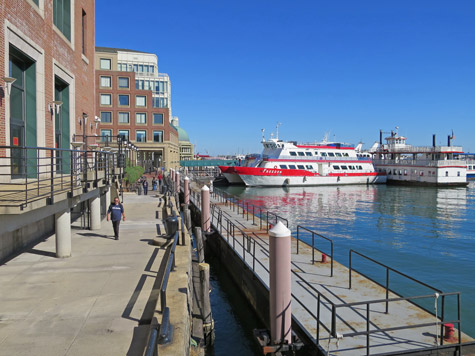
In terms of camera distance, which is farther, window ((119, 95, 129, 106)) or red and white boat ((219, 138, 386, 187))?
window ((119, 95, 129, 106))

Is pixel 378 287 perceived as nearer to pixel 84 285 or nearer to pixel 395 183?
pixel 84 285

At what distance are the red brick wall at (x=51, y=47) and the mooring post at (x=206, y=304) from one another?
6633 millimetres

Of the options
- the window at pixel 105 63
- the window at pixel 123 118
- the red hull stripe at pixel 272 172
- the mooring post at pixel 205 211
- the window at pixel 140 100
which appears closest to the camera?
the mooring post at pixel 205 211

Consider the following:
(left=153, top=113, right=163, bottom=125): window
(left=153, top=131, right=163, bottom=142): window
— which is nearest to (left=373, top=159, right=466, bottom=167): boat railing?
(left=153, top=131, right=163, bottom=142): window

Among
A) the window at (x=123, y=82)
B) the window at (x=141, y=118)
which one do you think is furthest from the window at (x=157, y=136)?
the window at (x=123, y=82)

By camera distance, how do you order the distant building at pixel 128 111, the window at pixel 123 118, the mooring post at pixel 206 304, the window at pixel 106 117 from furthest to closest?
1. the window at pixel 123 118
2. the window at pixel 106 117
3. the distant building at pixel 128 111
4. the mooring post at pixel 206 304

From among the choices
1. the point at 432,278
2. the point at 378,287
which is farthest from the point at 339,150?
the point at 378,287

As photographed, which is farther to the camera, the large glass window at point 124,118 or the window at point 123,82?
the large glass window at point 124,118

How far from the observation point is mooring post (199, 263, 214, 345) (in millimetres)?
9914

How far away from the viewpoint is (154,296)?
8555mm

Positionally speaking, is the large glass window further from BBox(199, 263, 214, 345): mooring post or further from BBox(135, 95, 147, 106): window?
BBox(199, 263, 214, 345): mooring post

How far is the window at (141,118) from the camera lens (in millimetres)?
65938

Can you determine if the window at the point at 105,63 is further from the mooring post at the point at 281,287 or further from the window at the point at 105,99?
the mooring post at the point at 281,287

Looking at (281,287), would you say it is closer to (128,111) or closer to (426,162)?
(128,111)
